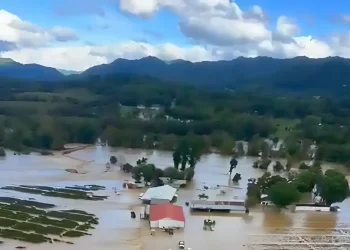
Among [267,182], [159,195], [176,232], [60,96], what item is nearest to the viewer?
[176,232]

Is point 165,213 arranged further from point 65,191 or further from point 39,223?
point 65,191

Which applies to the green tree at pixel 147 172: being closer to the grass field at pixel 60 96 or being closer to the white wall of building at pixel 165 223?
the white wall of building at pixel 165 223

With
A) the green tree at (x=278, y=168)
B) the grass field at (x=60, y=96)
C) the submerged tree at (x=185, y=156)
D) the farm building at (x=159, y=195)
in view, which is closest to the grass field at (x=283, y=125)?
the green tree at (x=278, y=168)

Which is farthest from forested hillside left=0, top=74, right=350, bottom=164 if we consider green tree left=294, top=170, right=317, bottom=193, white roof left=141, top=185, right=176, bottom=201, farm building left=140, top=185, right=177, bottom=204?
green tree left=294, top=170, right=317, bottom=193

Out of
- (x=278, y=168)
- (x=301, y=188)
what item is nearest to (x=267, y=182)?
(x=301, y=188)

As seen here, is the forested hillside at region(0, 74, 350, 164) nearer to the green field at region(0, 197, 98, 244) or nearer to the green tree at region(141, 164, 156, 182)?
the green tree at region(141, 164, 156, 182)

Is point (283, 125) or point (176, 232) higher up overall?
point (283, 125)
